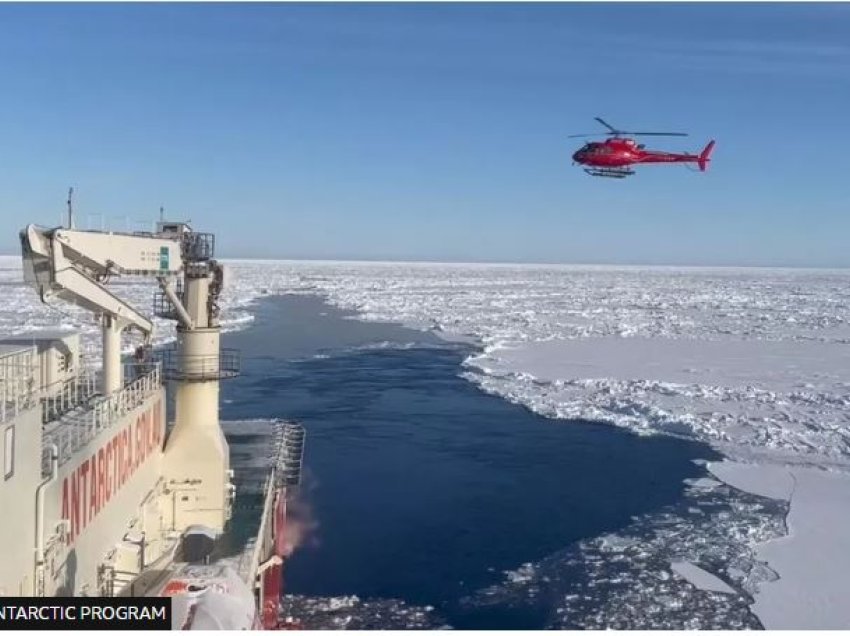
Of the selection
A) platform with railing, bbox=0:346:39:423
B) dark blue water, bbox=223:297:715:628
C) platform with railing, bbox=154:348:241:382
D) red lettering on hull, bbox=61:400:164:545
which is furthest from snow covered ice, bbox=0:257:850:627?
platform with railing, bbox=0:346:39:423

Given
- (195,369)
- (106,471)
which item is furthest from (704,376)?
(106,471)

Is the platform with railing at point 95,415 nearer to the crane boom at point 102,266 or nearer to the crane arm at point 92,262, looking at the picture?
the crane boom at point 102,266

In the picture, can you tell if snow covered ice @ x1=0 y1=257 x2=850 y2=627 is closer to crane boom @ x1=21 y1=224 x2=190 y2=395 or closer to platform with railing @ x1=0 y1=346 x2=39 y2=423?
crane boom @ x1=21 y1=224 x2=190 y2=395

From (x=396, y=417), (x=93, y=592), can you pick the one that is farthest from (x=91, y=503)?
(x=396, y=417)

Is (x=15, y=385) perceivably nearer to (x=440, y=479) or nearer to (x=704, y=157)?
(x=440, y=479)

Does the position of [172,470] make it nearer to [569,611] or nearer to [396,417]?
[569,611]
